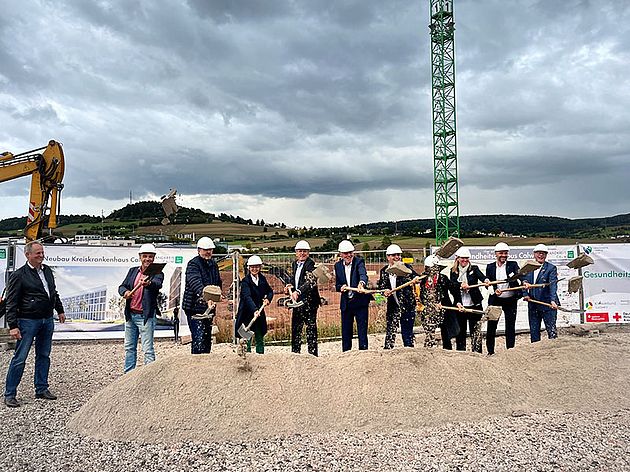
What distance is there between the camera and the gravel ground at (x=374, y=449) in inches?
171

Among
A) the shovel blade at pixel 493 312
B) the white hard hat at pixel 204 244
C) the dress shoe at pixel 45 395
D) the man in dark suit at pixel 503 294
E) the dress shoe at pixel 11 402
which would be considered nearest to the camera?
the dress shoe at pixel 11 402

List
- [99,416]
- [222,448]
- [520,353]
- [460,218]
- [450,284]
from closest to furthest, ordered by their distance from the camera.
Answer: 1. [222,448]
2. [99,416]
3. [520,353]
4. [450,284]
5. [460,218]

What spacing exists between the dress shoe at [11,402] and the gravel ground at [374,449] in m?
0.34

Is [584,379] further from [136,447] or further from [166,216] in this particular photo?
[166,216]

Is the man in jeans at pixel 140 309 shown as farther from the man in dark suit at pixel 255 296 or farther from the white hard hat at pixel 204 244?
the man in dark suit at pixel 255 296

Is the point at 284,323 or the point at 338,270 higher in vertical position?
the point at 338,270

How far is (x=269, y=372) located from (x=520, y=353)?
3.32m

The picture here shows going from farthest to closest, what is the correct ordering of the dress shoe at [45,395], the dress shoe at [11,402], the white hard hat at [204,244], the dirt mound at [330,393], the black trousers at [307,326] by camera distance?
the black trousers at [307,326]
the white hard hat at [204,244]
the dress shoe at [45,395]
the dress shoe at [11,402]
the dirt mound at [330,393]

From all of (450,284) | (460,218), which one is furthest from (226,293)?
(460,218)

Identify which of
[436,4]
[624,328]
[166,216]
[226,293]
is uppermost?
[436,4]

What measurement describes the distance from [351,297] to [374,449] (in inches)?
120

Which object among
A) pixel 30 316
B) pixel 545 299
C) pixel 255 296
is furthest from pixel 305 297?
pixel 545 299

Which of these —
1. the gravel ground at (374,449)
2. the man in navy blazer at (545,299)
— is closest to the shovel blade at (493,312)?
the man in navy blazer at (545,299)

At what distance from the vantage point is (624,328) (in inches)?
449
